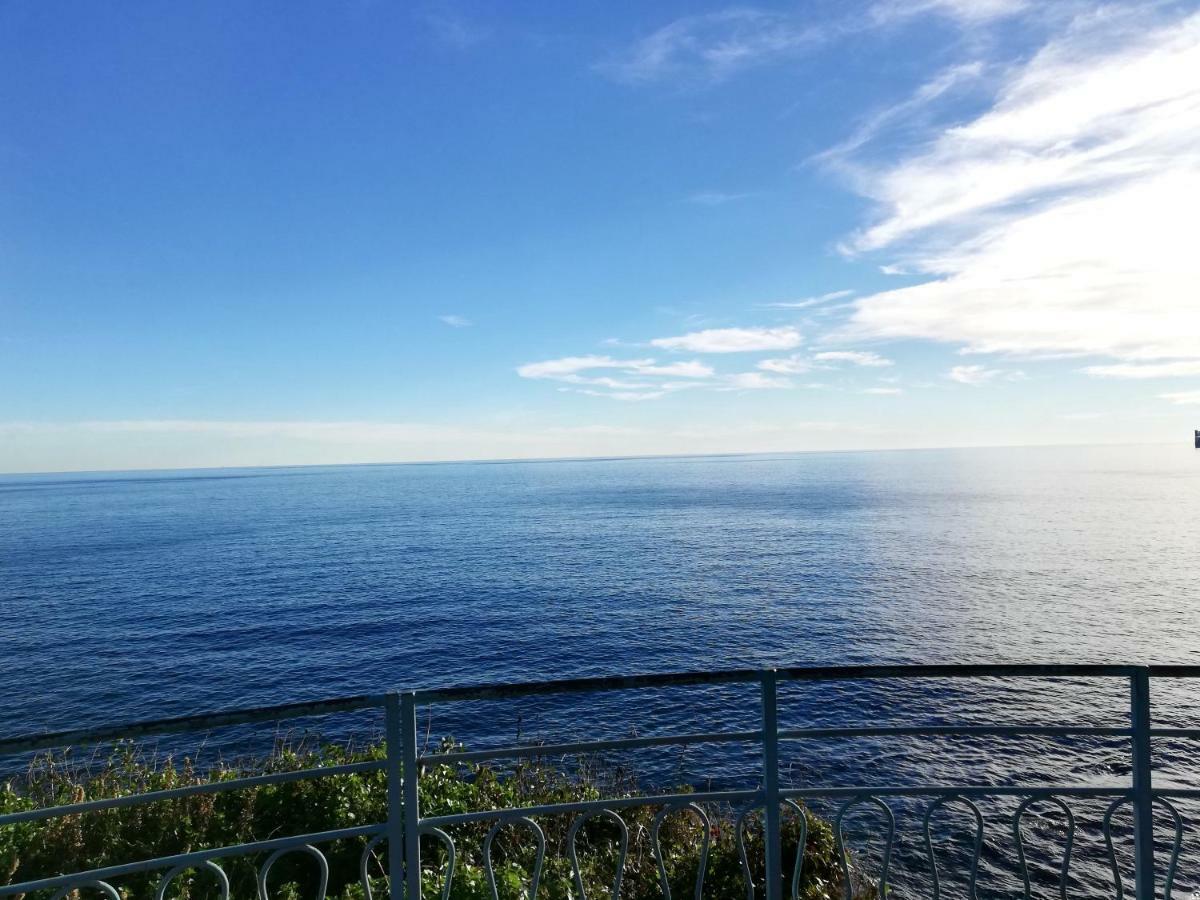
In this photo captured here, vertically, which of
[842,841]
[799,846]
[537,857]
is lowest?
[842,841]

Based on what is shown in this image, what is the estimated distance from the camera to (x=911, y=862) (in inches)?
685

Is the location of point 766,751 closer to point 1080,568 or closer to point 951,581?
point 951,581

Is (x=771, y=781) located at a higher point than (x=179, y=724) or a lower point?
lower

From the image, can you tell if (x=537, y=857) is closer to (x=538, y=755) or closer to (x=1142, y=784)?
(x=538, y=755)

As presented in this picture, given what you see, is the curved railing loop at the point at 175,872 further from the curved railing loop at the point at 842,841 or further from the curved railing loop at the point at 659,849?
the curved railing loop at the point at 842,841

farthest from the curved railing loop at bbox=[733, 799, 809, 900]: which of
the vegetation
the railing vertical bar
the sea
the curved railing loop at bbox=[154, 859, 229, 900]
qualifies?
the sea

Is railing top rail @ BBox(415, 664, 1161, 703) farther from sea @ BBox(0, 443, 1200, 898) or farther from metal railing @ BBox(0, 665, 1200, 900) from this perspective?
sea @ BBox(0, 443, 1200, 898)

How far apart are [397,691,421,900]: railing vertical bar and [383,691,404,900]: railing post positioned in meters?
0.02

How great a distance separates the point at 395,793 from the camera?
3.48 meters

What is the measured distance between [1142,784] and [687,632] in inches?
1387

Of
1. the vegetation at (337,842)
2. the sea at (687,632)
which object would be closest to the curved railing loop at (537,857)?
the vegetation at (337,842)

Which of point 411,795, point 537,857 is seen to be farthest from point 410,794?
point 537,857

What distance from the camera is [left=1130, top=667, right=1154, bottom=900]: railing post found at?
3.68 metres

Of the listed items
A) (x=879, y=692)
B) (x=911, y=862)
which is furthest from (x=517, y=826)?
(x=879, y=692)
